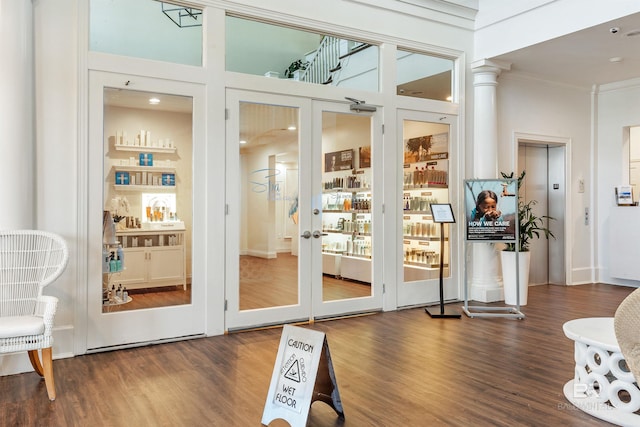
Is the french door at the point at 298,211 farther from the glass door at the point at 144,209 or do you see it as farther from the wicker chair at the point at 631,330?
the wicker chair at the point at 631,330

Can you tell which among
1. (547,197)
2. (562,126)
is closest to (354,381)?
(547,197)

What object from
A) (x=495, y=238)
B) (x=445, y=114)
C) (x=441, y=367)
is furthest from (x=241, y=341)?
(x=445, y=114)

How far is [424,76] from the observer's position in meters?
6.02

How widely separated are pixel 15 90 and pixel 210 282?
2.21 metres

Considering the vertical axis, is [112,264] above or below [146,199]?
below

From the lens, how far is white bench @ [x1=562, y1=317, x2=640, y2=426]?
8.94 feet

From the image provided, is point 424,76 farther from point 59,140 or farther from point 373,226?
point 59,140

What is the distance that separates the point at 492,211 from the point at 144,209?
12.5 feet

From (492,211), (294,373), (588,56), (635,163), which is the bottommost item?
(294,373)

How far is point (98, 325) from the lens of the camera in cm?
403

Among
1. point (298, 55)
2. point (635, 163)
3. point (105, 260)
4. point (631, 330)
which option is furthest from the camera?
point (635, 163)

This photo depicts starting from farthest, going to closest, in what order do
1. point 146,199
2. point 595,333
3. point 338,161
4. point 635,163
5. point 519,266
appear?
point 635,163, point 519,266, point 338,161, point 146,199, point 595,333

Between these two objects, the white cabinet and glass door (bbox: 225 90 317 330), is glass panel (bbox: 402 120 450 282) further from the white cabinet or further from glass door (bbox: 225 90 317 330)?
the white cabinet

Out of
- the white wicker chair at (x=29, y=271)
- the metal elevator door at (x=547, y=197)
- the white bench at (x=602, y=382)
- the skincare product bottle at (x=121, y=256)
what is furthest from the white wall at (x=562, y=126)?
the white wicker chair at (x=29, y=271)
